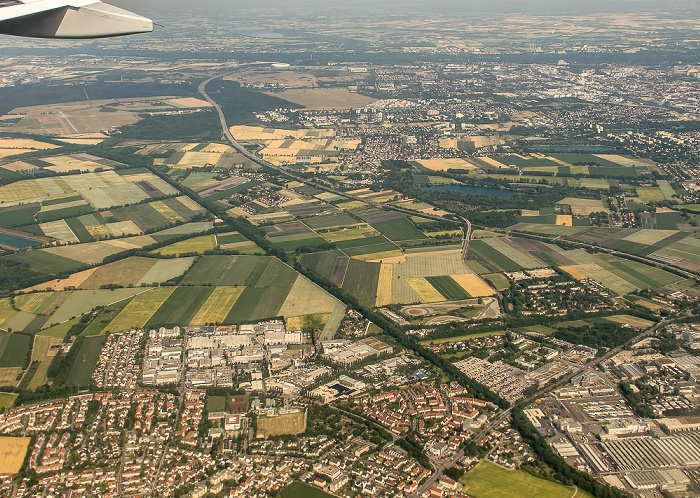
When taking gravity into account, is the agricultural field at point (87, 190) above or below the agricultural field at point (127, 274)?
below

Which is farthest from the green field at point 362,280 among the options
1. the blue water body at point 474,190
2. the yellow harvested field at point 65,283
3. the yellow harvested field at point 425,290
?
the blue water body at point 474,190

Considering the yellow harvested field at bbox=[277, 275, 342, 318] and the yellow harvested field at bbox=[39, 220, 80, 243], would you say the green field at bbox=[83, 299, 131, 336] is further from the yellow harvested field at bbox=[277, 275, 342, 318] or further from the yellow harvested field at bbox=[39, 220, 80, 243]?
the yellow harvested field at bbox=[39, 220, 80, 243]

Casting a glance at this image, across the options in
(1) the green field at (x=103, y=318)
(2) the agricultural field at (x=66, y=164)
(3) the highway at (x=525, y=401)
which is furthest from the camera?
(2) the agricultural field at (x=66, y=164)

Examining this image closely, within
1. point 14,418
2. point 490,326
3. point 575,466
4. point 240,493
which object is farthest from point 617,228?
point 14,418

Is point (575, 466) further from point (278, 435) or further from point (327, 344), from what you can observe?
point (327, 344)

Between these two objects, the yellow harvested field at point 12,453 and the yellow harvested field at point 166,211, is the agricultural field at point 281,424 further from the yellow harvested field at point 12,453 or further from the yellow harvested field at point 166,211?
the yellow harvested field at point 166,211

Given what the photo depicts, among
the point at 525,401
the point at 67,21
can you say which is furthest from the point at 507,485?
the point at 67,21
